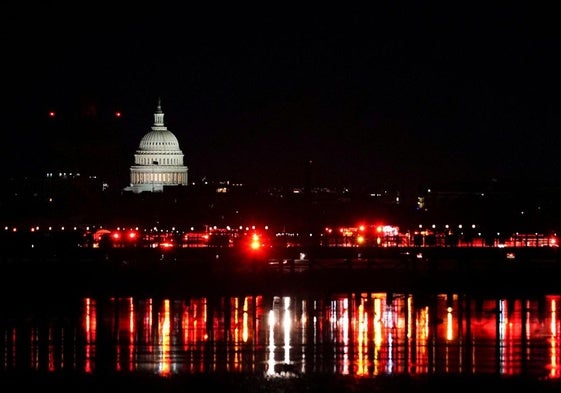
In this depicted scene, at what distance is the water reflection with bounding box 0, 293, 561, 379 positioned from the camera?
132 ft

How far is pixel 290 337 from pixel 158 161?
144 m

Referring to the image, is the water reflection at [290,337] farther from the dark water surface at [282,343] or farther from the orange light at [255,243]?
the orange light at [255,243]

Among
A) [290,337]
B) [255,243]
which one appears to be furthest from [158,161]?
[290,337]

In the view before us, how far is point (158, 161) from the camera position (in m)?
189

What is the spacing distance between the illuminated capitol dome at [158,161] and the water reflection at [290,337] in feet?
422

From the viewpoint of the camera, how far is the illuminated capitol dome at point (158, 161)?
18501 cm

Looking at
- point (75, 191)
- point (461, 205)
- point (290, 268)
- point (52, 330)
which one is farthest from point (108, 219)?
point (52, 330)

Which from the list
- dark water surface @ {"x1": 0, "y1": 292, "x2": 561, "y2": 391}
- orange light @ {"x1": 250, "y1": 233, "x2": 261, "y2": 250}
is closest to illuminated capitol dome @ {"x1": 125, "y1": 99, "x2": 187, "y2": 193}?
orange light @ {"x1": 250, "y1": 233, "x2": 261, "y2": 250}

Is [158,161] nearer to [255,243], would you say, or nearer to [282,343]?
[255,243]

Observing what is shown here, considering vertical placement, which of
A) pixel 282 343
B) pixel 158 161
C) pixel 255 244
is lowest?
pixel 282 343

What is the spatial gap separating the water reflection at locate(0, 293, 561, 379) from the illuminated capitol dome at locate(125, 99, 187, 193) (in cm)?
12868

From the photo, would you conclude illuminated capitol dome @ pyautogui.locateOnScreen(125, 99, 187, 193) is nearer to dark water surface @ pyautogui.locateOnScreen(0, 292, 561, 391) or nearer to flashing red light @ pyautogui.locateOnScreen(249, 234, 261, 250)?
flashing red light @ pyautogui.locateOnScreen(249, 234, 261, 250)

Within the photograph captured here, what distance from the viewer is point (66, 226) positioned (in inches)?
4515

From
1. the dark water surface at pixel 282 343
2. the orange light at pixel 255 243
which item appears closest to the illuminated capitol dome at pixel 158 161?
the orange light at pixel 255 243
